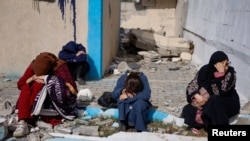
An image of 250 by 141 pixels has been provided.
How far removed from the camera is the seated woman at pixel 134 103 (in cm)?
392

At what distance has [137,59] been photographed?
30.2ft

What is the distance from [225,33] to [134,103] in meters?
3.23

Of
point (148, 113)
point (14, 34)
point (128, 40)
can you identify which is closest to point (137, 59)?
point (128, 40)

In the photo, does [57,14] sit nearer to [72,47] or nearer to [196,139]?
[72,47]

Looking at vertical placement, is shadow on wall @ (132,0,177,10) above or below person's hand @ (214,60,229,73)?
above

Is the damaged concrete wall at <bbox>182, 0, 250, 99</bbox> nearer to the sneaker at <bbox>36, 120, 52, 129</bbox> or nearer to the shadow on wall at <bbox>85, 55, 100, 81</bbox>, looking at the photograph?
the shadow on wall at <bbox>85, 55, 100, 81</bbox>

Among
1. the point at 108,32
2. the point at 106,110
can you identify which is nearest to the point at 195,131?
the point at 106,110

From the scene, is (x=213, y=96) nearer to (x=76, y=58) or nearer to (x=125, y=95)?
(x=125, y=95)

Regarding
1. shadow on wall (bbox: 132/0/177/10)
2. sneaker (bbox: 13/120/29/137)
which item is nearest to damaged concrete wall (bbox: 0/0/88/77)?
sneaker (bbox: 13/120/29/137)

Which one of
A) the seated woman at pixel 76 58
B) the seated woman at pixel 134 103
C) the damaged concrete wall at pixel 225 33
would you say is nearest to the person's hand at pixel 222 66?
the seated woman at pixel 134 103

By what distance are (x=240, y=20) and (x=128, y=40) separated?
616cm

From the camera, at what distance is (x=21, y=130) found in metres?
3.76

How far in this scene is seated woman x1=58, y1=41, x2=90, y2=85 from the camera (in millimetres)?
5801

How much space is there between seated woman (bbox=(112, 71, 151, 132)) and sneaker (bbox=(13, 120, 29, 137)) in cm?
126
